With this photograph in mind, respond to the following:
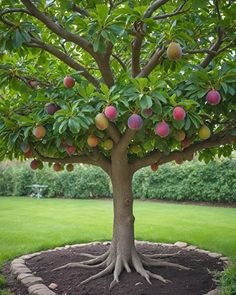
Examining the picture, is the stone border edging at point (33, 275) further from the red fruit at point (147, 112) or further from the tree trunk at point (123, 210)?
the red fruit at point (147, 112)

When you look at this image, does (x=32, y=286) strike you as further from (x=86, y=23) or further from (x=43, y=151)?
(x=86, y=23)

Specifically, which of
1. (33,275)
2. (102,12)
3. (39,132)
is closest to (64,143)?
(39,132)

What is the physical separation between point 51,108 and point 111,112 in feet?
1.93

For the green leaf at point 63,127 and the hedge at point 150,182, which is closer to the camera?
the green leaf at point 63,127

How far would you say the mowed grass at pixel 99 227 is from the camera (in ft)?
18.8

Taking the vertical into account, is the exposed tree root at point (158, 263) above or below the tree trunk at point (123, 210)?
below

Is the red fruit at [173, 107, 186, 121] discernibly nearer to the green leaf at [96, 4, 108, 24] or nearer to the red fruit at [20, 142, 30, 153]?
the green leaf at [96, 4, 108, 24]

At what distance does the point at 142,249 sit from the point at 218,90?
9.66 ft

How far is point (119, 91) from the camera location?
2768 mm

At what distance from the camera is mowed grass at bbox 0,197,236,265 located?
572 centimetres

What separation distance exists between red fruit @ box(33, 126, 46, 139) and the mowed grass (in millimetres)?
2402

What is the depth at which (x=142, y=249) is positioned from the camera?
5074 millimetres

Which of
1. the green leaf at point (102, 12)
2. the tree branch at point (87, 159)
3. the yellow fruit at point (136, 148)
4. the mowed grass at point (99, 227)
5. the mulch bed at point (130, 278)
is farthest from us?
the mowed grass at point (99, 227)

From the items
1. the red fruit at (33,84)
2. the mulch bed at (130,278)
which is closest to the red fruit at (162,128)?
the red fruit at (33,84)
